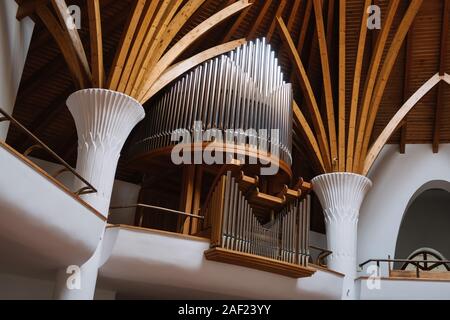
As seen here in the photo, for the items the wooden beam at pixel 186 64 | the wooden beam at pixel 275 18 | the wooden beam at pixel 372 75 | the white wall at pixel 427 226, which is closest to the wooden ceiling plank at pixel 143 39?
the wooden beam at pixel 186 64

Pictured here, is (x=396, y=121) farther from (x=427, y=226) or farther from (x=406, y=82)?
(x=427, y=226)

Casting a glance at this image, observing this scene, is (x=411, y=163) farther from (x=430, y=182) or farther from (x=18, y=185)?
(x=18, y=185)

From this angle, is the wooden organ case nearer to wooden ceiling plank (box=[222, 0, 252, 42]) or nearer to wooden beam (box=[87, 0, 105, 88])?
wooden ceiling plank (box=[222, 0, 252, 42])

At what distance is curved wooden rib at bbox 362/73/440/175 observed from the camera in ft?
49.9

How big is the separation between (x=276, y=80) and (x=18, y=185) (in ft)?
27.0

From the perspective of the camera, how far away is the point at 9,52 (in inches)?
421

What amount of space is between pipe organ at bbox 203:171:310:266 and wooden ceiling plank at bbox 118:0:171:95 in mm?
2770

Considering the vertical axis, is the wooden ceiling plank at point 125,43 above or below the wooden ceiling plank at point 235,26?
below

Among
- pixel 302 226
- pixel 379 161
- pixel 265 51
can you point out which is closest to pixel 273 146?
pixel 302 226

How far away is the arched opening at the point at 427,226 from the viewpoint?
21438 mm

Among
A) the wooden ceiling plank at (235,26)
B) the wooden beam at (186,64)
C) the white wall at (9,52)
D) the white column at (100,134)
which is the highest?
the wooden ceiling plank at (235,26)

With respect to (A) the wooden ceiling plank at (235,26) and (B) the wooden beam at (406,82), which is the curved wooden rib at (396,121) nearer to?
(B) the wooden beam at (406,82)

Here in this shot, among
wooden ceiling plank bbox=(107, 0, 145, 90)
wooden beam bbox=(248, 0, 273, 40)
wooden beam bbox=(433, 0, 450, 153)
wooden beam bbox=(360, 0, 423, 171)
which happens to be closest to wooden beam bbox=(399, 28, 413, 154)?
wooden beam bbox=(433, 0, 450, 153)

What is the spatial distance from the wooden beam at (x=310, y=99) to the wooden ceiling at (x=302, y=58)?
355 millimetres
